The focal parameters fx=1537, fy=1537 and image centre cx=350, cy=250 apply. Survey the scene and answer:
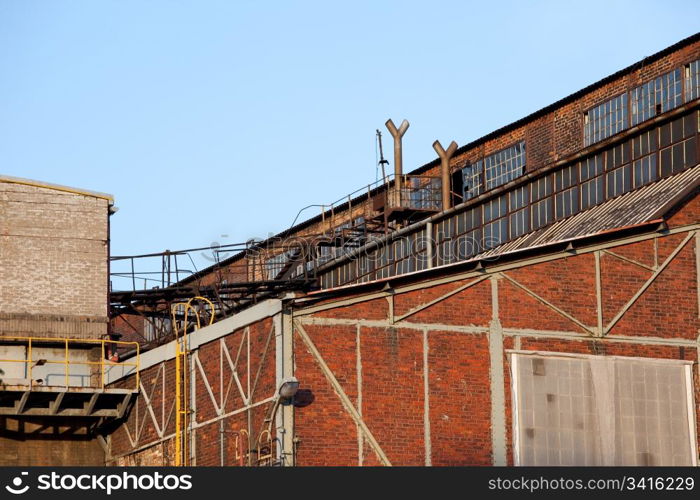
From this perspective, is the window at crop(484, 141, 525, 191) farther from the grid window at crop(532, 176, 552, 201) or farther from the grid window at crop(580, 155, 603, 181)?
the grid window at crop(580, 155, 603, 181)

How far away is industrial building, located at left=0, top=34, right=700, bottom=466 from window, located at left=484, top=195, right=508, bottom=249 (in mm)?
1416

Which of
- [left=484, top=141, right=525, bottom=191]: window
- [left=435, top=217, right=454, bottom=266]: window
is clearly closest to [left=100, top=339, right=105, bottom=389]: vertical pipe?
[left=435, top=217, right=454, bottom=266]: window

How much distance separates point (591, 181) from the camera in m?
40.7

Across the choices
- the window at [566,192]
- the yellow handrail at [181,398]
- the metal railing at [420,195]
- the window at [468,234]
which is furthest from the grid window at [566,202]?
the yellow handrail at [181,398]

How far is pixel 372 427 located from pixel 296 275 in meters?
20.8

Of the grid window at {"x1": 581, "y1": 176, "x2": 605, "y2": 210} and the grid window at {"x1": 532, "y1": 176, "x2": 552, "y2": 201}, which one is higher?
the grid window at {"x1": 532, "y1": 176, "x2": 552, "y2": 201}

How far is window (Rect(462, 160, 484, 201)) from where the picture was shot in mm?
52125

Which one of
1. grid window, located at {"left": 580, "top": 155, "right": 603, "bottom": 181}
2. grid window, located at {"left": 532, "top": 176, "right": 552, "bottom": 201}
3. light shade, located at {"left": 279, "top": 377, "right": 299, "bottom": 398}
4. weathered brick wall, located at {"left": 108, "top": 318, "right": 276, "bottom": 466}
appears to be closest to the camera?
light shade, located at {"left": 279, "top": 377, "right": 299, "bottom": 398}

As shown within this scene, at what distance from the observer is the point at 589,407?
32406 mm

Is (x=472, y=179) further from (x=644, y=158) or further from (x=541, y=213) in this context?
(x=644, y=158)

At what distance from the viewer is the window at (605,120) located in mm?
47500

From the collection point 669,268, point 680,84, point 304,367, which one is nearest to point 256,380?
point 304,367

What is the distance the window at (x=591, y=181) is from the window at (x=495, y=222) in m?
3.29
